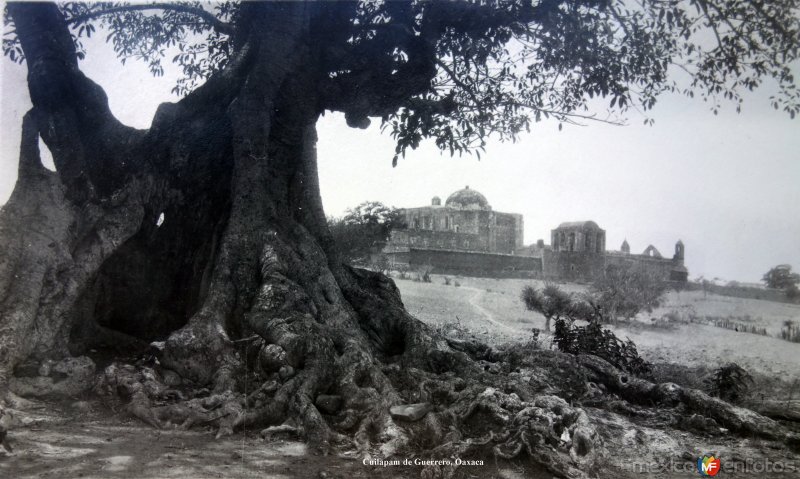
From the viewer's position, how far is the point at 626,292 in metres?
18.3

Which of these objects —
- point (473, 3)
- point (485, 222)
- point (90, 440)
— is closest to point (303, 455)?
point (90, 440)

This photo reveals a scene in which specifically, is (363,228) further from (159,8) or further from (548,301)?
(159,8)

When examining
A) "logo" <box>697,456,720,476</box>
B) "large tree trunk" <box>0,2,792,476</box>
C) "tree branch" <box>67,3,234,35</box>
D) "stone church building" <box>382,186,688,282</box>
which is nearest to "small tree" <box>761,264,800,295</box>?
"large tree trunk" <box>0,2,792,476</box>

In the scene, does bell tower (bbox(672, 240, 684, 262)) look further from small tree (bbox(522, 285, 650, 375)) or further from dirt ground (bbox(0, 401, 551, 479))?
dirt ground (bbox(0, 401, 551, 479))

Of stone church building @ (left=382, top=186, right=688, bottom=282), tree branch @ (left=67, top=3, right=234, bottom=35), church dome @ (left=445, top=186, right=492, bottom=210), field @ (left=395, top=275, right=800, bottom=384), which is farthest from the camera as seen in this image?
church dome @ (left=445, top=186, right=492, bottom=210)

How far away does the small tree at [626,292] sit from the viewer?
701 inches

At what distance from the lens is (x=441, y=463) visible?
392 centimetres

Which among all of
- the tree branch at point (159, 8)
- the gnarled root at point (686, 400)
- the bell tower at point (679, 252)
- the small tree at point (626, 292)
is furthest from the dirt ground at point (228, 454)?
the bell tower at point (679, 252)

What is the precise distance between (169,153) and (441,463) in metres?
5.42

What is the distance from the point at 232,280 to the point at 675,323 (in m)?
16.1

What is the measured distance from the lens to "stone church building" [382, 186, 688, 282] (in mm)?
26516

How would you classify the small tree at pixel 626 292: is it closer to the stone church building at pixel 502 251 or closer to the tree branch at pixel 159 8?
the stone church building at pixel 502 251

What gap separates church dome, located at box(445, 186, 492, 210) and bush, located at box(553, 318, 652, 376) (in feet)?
95.6

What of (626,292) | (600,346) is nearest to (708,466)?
(600,346)
